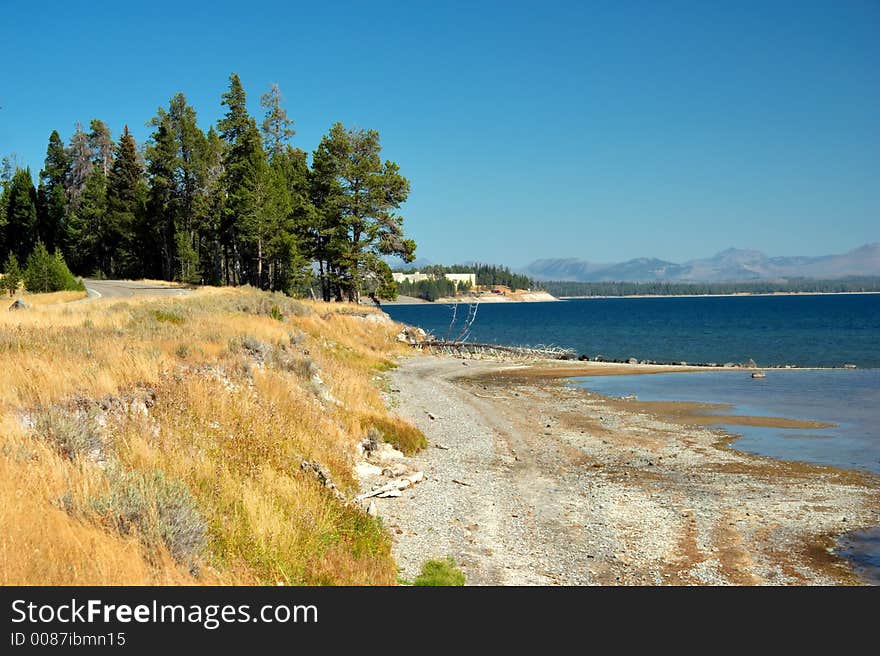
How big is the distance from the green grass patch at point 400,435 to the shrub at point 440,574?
24.8 ft

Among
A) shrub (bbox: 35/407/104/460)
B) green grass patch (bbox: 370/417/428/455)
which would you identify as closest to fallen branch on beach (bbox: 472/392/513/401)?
green grass patch (bbox: 370/417/428/455)

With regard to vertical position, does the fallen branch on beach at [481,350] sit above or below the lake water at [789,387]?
above

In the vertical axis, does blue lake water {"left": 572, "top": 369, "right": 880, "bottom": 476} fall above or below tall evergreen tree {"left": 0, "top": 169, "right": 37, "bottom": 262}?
below

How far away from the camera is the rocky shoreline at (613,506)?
10.0 metres

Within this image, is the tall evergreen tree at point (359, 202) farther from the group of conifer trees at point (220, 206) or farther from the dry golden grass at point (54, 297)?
the dry golden grass at point (54, 297)

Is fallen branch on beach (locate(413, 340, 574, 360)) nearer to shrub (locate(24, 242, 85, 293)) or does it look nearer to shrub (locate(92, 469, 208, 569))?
shrub (locate(24, 242, 85, 293))

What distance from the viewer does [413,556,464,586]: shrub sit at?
336 inches

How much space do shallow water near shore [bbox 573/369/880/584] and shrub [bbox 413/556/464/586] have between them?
6418mm

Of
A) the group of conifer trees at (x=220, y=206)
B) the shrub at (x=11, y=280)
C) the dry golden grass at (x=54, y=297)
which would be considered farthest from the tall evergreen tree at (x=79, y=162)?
the dry golden grass at (x=54, y=297)

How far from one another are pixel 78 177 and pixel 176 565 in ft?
287

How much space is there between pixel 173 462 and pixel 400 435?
876cm
